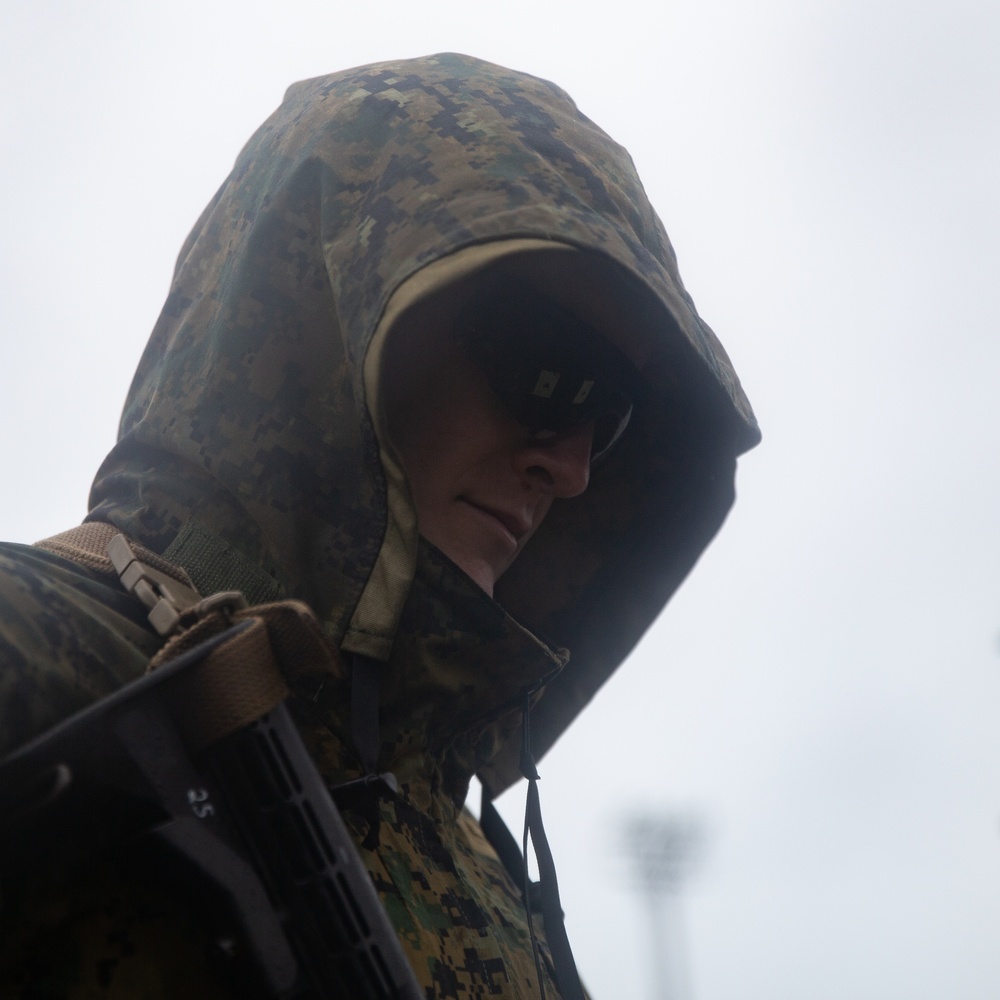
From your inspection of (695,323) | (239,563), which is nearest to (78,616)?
(239,563)

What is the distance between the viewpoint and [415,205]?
2064 mm

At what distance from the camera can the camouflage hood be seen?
1974mm

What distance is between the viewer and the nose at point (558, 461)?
2326 mm

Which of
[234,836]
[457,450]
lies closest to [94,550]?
[234,836]

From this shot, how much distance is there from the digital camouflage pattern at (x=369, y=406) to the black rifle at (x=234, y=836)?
0.19 m

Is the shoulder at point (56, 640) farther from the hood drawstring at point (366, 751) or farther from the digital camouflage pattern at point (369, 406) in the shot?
the hood drawstring at point (366, 751)

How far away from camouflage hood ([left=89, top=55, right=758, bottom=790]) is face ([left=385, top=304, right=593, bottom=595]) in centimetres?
15

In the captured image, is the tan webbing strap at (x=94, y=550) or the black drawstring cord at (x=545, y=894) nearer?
the tan webbing strap at (x=94, y=550)

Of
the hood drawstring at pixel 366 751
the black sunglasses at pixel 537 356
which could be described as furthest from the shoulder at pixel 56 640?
the black sunglasses at pixel 537 356

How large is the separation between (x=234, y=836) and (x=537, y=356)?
1.20 metres

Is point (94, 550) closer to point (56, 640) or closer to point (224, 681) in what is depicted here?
point (56, 640)

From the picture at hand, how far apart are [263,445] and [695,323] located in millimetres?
1120

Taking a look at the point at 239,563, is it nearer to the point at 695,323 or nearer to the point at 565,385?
the point at 565,385

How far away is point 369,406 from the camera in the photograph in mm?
1957
